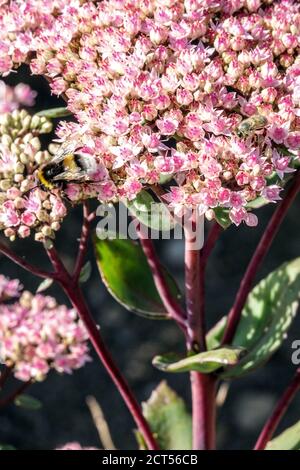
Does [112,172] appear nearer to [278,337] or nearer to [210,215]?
[210,215]

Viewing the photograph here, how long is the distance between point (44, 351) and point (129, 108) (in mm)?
576

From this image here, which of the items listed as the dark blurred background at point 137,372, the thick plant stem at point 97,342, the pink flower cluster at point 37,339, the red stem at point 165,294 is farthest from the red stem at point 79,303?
the dark blurred background at point 137,372

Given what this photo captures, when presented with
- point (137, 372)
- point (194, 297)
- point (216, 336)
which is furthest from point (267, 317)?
point (137, 372)

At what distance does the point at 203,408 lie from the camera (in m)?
1.39

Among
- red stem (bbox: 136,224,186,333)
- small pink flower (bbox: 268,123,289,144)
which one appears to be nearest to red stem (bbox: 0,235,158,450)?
red stem (bbox: 136,224,186,333)

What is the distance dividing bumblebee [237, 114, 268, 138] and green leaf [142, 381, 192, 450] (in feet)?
2.41

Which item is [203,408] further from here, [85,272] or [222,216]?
[222,216]

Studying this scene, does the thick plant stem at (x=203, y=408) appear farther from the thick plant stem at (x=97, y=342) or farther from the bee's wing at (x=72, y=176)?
the bee's wing at (x=72, y=176)

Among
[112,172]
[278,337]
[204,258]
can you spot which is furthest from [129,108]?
[278,337]

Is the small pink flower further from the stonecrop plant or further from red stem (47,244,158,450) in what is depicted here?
red stem (47,244,158,450)

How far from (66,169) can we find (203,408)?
488 millimetres

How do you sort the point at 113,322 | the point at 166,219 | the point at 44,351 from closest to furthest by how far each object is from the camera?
the point at 166,219, the point at 44,351, the point at 113,322

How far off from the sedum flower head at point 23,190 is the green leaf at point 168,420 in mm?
588
